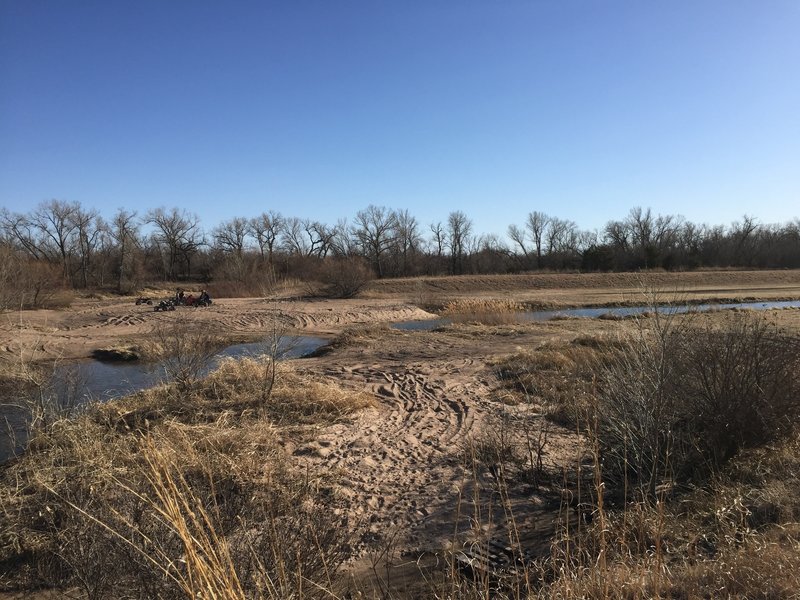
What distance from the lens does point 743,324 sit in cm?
627

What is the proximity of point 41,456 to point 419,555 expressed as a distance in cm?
571

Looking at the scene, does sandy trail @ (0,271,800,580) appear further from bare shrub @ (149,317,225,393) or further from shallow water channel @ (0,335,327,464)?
bare shrub @ (149,317,225,393)

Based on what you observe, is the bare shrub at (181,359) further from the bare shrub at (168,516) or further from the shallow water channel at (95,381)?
the bare shrub at (168,516)

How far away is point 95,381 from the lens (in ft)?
51.5

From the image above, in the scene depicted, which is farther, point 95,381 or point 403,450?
point 95,381

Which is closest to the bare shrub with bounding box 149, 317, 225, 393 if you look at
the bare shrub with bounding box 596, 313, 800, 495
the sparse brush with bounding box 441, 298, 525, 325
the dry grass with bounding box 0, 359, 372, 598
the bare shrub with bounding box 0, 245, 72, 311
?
the dry grass with bounding box 0, 359, 372, 598

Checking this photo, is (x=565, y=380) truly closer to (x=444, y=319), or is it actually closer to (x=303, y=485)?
(x=303, y=485)

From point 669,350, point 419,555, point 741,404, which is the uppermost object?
point 669,350

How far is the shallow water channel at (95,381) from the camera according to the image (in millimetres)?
9055

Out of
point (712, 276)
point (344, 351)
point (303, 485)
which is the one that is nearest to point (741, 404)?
point (303, 485)

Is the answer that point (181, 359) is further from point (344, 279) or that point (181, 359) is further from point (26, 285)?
point (344, 279)

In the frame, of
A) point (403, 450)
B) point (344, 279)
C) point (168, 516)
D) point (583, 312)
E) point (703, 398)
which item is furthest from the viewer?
point (344, 279)

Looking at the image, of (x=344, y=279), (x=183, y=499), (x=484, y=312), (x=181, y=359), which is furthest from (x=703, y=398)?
(x=344, y=279)

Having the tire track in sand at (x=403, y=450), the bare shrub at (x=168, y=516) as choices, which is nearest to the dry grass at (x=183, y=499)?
the bare shrub at (x=168, y=516)
